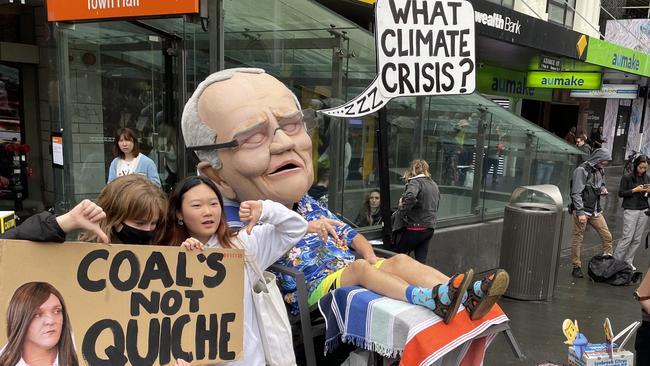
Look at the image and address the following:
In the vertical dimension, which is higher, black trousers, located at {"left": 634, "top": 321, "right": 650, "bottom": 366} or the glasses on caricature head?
the glasses on caricature head

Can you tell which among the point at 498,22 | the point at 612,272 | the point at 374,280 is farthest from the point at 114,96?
the point at 612,272

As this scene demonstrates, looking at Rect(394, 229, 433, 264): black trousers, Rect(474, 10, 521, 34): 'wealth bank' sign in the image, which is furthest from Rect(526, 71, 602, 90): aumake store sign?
Rect(394, 229, 433, 264): black trousers

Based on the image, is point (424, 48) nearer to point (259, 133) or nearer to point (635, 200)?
point (259, 133)

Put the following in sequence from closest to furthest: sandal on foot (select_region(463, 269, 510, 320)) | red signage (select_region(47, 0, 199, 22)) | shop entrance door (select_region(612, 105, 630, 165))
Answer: sandal on foot (select_region(463, 269, 510, 320))
red signage (select_region(47, 0, 199, 22))
shop entrance door (select_region(612, 105, 630, 165))

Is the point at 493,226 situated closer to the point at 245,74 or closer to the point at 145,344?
the point at 245,74

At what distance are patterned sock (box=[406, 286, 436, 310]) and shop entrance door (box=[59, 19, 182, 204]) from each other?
442cm

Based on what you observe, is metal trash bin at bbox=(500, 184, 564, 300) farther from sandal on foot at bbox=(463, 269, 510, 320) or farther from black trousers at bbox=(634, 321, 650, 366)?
sandal on foot at bbox=(463, 269, 510, 320)

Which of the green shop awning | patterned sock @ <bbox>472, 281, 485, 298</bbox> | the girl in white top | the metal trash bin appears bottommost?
the metal trash bin

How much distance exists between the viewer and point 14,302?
1.91 metres

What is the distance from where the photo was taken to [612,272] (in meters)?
7.00

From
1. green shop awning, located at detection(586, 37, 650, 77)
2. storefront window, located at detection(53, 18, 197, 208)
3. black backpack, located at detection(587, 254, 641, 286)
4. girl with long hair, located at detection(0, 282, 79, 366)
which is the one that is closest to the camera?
girl with long hair, located at detection(0, 282, 79, 366)

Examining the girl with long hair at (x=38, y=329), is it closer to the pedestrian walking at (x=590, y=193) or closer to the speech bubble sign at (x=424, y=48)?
the speech bubble sign at (x=424, y=48)

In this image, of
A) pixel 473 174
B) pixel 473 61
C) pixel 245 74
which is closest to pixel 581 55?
pixel 473 174

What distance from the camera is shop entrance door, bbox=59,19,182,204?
21.7ft
